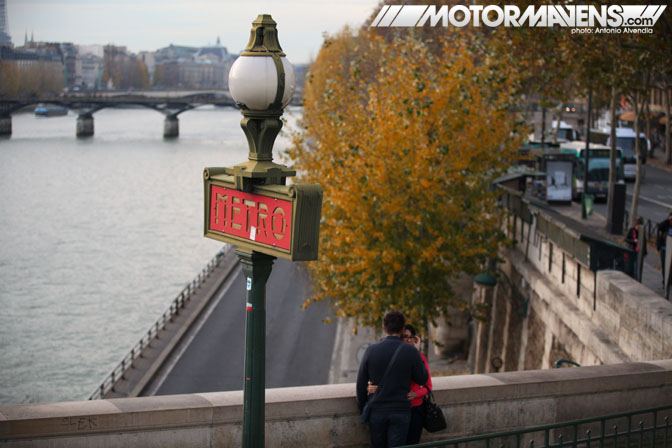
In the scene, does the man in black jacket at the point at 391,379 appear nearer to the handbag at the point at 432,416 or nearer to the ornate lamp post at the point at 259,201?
the handbag at the point at 432,416

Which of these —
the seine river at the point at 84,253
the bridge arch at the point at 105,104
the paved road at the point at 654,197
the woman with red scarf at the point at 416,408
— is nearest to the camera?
the woman with red scarf at the point at 416,408

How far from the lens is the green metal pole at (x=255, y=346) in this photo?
4.94 m

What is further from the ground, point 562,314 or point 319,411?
point 319,411

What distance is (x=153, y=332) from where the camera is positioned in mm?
32719

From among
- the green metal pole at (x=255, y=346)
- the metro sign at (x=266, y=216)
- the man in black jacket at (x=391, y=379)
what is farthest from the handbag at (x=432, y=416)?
the metro sign at (x=266, y=216)

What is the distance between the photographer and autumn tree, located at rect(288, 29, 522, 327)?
1797 centimetres

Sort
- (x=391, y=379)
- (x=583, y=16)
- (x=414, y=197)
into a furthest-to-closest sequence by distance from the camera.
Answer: (x=414, y=197) → (x=583, y=16) → (x=391, y=379)

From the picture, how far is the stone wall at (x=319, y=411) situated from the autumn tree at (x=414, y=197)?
10250mm

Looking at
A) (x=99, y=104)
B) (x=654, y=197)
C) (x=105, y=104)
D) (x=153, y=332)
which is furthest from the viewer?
(x=105, y=104)

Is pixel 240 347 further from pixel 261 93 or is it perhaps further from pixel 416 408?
pixel 261 93

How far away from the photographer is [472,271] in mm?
19141

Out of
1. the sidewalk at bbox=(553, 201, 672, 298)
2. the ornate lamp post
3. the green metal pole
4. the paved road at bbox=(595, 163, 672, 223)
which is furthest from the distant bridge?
the green metal pole

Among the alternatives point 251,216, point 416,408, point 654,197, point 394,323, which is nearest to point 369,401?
point 416,408

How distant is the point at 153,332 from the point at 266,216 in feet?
95.5
